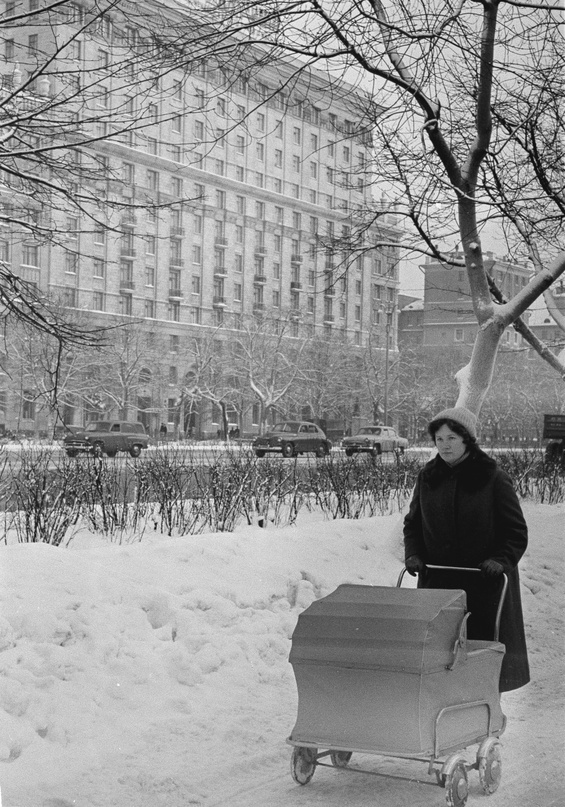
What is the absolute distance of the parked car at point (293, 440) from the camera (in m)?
46.2

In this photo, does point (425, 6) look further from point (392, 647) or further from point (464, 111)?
point (392, 647)

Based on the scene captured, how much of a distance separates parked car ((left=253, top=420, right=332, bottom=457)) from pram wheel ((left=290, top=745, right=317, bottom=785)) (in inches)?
1538

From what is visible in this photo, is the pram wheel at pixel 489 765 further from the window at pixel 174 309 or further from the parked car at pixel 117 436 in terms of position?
the window at pixel 174 309

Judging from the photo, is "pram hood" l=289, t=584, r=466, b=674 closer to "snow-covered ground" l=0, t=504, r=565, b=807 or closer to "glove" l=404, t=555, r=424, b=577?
"glove" l=404, t=555, r=424, b=577

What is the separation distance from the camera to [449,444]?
5578 mm

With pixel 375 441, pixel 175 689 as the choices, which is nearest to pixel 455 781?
pixel 175 689

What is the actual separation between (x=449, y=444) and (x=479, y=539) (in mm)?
518

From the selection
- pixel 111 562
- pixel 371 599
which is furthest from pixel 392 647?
pixel 111 562

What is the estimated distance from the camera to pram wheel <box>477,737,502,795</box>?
5.09 m

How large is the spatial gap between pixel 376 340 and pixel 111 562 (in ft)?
218

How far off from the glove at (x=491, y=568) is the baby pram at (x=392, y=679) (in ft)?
0.99

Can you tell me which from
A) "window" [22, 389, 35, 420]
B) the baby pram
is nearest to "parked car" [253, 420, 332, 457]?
"window" [22, 389, 35, 420]

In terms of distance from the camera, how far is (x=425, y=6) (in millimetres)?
9328

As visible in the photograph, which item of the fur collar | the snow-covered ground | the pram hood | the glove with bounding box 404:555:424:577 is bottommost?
the snow-covered ground
